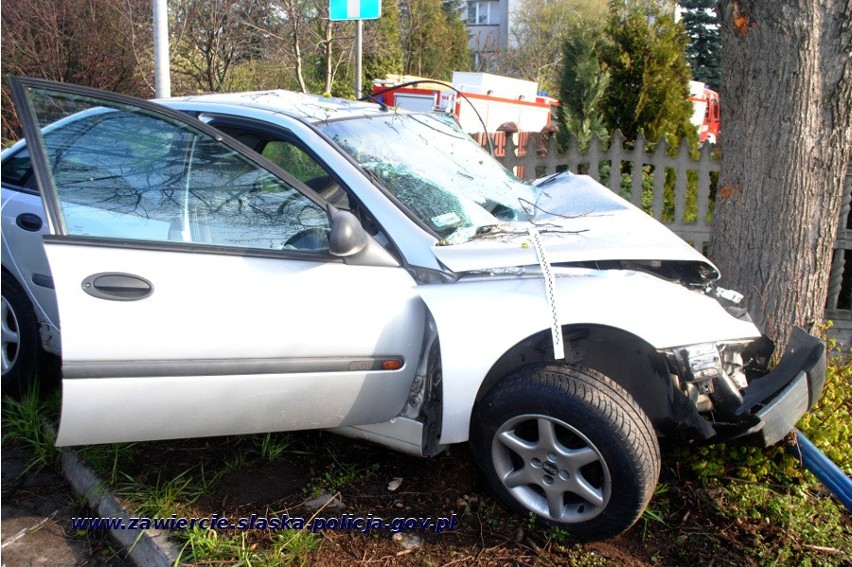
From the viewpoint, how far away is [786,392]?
2.94 metres

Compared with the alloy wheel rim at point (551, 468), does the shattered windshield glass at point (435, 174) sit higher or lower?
higher

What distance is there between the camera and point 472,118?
46.9 feet

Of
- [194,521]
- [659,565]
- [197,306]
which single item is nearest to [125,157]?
[197,306]

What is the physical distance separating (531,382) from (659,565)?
33.5 inches

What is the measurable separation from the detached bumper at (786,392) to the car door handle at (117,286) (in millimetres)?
2348

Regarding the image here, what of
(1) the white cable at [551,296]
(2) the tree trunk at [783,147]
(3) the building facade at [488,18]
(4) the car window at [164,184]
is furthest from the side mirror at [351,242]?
(3) the building facade at [488,18]

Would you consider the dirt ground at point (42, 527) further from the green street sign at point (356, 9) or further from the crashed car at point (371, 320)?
the green street sign at point (356, 9)

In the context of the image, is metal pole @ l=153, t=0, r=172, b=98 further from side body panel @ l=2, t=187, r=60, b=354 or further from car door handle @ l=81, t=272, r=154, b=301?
car door handle @ l=81, t=272, r=154, b=301

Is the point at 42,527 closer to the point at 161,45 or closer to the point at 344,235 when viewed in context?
the point at 344,235

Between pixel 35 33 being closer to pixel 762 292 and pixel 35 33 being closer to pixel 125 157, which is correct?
pixel 125 157

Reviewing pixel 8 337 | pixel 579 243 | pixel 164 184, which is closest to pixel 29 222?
pixel 8 337

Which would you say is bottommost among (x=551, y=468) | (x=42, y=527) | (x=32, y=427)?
(x=42, y=527)

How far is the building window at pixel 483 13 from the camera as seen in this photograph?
43625mm

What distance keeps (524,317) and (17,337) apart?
2.66 metres
